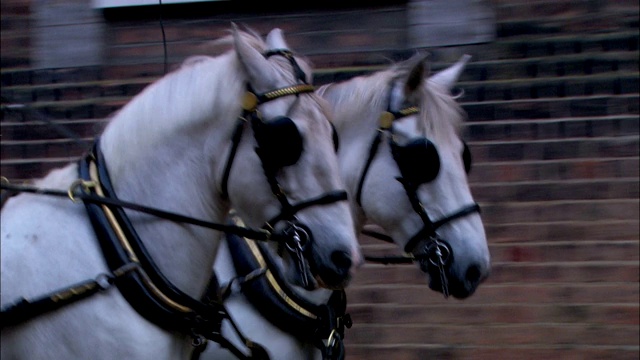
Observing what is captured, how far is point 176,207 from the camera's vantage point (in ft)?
7.97

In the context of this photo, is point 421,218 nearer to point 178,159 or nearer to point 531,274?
point 178,159

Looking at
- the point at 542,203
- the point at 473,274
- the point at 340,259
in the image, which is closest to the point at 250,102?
the point at 340,259

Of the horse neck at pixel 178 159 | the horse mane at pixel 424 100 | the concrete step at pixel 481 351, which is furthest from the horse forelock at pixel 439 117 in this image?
Result: the concrete step at pixel 481 351

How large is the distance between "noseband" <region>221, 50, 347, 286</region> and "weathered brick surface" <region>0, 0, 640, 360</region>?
6.52 ft

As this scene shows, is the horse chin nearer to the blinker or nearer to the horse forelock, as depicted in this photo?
the horse forelock

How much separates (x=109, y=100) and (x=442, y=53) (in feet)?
5.82

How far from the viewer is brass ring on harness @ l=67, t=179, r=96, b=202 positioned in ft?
7.72

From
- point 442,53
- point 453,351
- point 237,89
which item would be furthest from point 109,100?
point 237,89

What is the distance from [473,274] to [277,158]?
38.5 inches

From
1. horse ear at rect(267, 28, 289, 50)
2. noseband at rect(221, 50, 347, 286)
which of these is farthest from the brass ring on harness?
horse ear at rect(267, 28, 289, 50)

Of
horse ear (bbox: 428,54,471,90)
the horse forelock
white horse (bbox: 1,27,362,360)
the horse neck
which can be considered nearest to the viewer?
white horse (bbox: 1,27,362,360)

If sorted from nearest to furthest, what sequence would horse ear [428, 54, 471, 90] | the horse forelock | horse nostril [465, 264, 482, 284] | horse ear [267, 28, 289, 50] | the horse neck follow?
the horse neck
horse ear [267, 28, 289, 50]
horse nostril [465, 264, 482, 284]
the horse forelock
horse ear [428, 54, 471, 90]

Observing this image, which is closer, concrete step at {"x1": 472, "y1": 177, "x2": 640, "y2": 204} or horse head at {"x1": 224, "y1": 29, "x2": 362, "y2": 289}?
horse head at {"x1": 224, "y1": 29, "x2": 362, "y2": 289}

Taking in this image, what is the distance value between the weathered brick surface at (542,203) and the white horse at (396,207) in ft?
4.02
